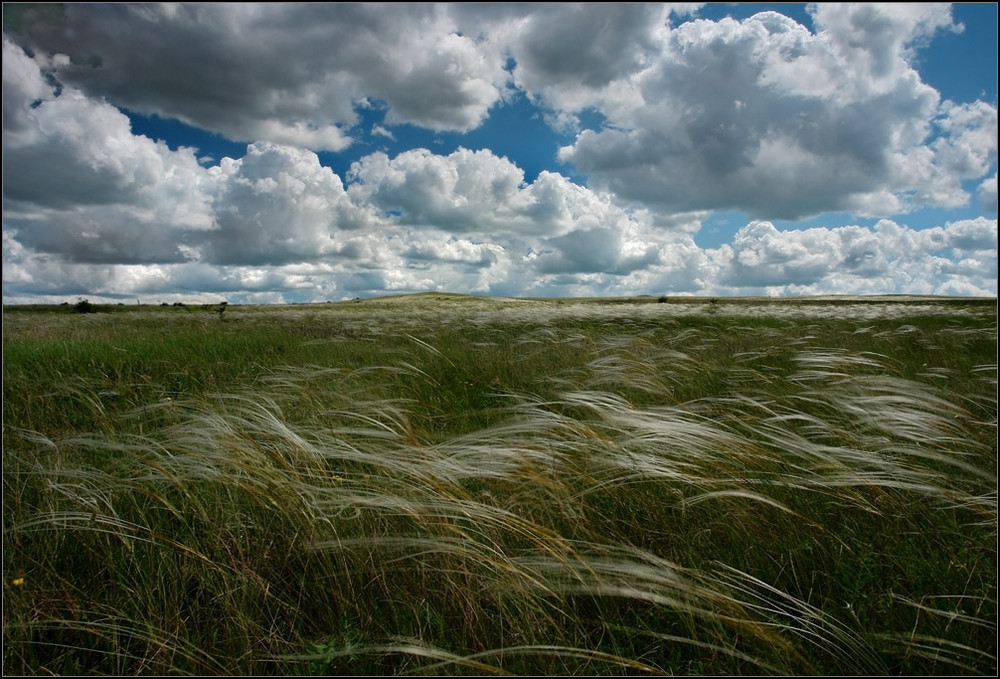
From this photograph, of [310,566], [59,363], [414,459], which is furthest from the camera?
[59,363]

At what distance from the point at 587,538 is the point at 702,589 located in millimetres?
445

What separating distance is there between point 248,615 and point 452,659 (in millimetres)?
584

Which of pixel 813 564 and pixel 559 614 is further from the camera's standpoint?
pixel 813 564

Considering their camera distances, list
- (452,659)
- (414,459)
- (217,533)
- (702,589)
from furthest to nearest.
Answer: (414,459)
(217,533)
(702,589)
(452,659)

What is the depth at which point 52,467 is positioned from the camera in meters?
2.07

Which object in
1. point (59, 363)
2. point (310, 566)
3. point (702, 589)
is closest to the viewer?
point (702, 589)

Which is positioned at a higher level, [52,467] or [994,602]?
[52,467]

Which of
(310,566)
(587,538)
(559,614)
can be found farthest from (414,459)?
(559,614)

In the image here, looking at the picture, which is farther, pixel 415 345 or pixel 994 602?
pixel 415 345

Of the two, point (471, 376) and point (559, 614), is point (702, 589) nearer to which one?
point (559, 614)

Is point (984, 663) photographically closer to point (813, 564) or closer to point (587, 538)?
point (813, 564)

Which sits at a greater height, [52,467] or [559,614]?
[52,467]

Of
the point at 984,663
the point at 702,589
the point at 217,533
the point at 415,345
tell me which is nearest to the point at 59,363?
the point at 415,345

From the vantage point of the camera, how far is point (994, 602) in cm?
125
